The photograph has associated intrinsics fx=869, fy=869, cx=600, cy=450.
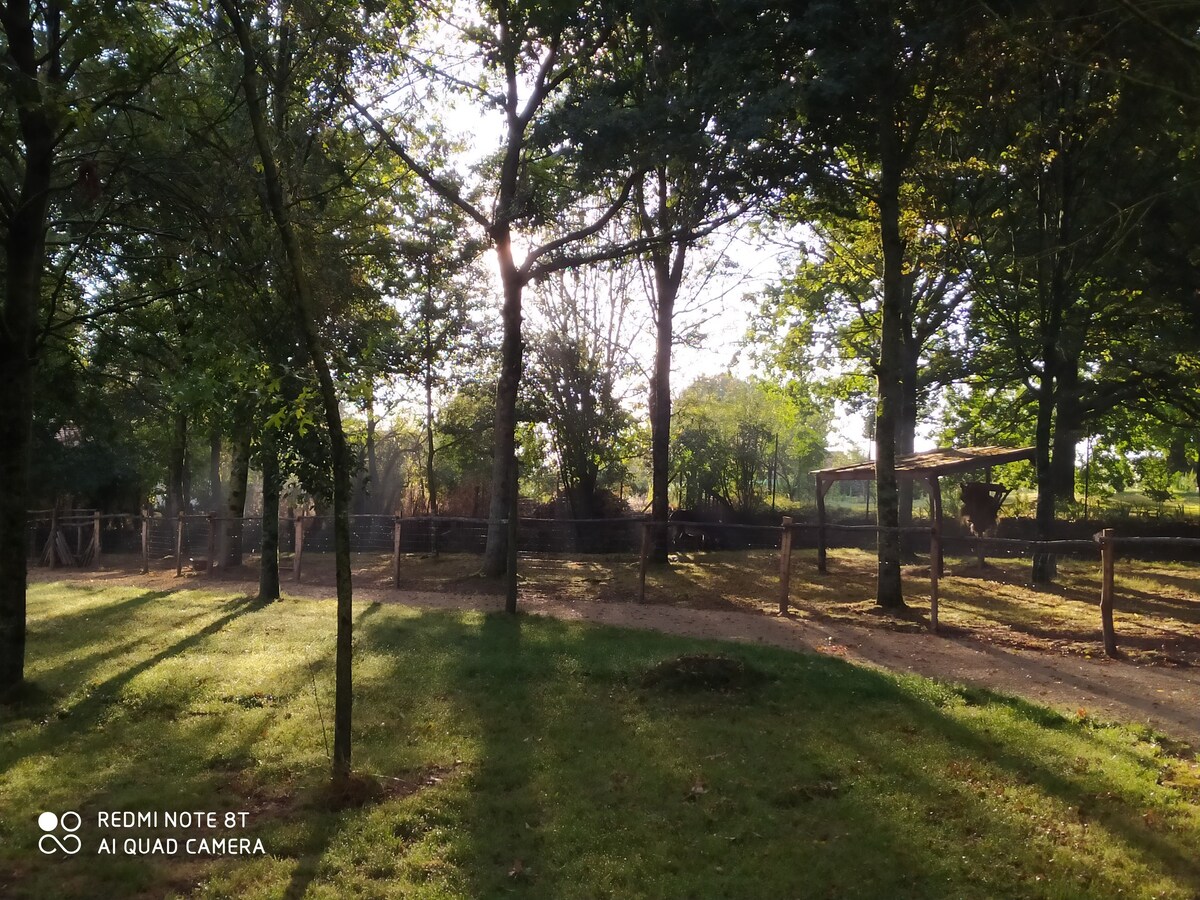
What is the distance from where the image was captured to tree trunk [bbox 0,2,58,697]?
775 cm

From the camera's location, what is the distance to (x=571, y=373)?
26094mm

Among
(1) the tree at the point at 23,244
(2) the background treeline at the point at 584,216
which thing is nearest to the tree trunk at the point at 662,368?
(2) the background treeline at the point at 584,216

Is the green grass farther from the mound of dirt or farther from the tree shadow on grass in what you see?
the mound of dirt

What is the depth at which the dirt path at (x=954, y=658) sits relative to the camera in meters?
7.61

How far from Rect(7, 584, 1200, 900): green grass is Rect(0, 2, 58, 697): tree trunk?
0.81 m

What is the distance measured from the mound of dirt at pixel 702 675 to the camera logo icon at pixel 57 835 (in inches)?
181

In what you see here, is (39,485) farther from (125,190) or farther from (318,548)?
(125,190)

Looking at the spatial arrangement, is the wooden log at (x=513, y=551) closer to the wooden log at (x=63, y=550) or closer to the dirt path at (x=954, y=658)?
the dirt path at (x=954, y=658)

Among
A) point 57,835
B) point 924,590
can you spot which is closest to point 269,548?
point 57,835

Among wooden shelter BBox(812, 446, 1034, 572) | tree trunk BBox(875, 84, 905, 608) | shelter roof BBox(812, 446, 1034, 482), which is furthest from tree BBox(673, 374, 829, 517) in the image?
tree trunk BBox(875, 84, 905, 608)

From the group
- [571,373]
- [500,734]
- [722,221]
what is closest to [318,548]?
[571,373]

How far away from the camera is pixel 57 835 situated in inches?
197

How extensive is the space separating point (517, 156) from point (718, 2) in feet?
18.8

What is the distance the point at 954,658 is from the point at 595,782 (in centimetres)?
555
